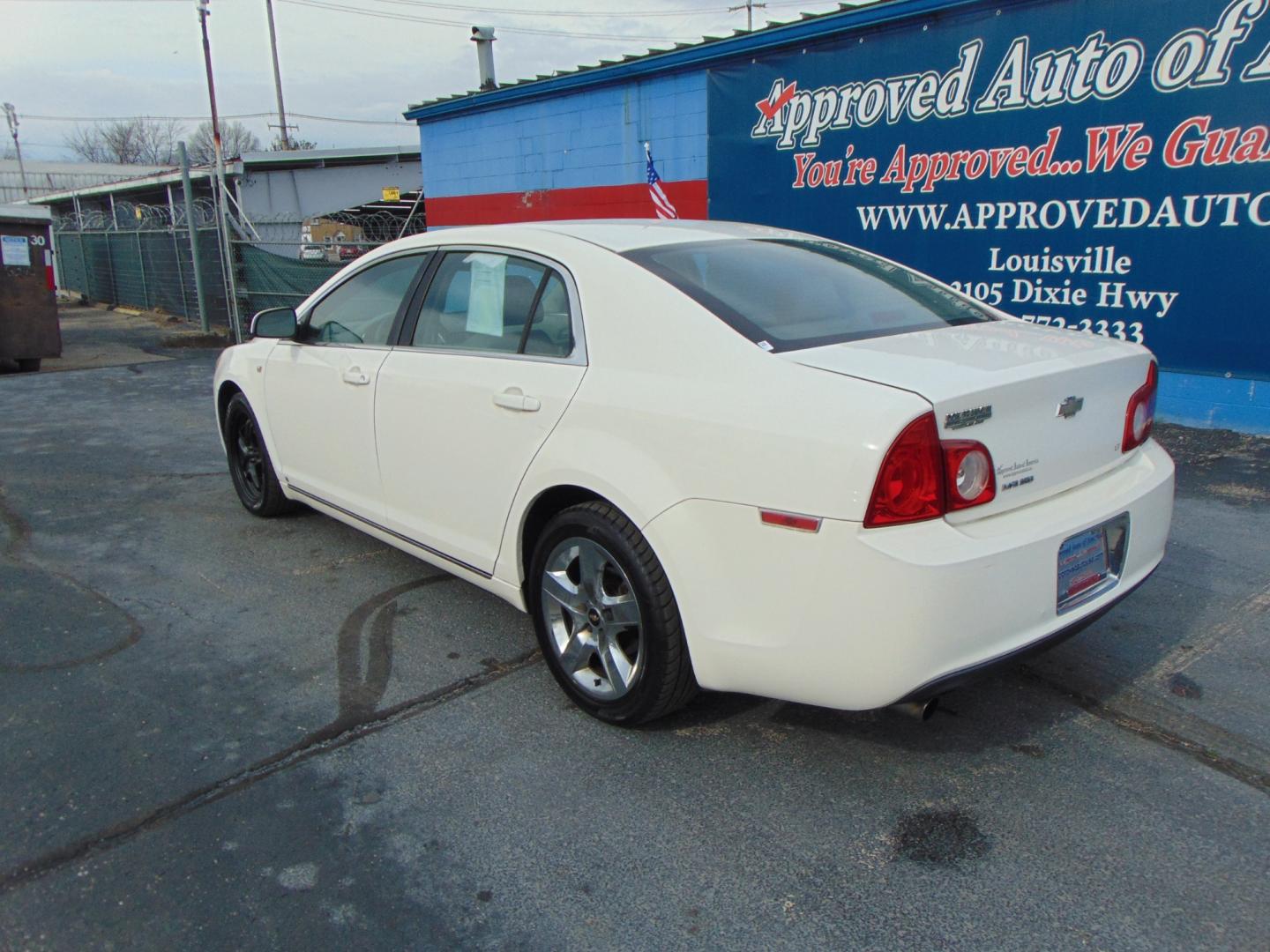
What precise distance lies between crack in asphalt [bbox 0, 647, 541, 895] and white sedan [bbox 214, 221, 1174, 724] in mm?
331

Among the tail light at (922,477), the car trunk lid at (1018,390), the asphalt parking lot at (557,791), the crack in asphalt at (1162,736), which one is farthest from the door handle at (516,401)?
the crack in asphalt at (1162,736)

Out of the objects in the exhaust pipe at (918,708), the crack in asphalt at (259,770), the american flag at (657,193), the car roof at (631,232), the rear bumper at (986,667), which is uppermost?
the american flag at (657,193)

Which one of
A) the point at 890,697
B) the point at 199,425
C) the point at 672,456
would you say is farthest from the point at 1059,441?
the point at 199,425

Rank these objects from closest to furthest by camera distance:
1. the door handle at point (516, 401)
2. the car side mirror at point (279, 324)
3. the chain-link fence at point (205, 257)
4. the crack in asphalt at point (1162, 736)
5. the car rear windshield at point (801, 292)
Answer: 1. the crack in asphalt at point (1162, 736)
2. the car rear windshield at point (801, 292)
3. the door handle at point (516, 401)
4. the car side mirror at point (279, 324)
5. the chain-link fence at point (205, 257)

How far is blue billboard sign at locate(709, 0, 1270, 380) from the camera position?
6.71 meters

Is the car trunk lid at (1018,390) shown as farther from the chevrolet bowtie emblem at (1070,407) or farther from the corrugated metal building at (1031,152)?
the corrugated metal building at (1031,152)

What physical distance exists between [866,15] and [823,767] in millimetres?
7443

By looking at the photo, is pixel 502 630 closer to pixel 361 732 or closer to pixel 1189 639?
pixel 361 732

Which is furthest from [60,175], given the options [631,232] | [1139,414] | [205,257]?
[1139,414]

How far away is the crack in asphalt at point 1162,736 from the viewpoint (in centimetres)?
279

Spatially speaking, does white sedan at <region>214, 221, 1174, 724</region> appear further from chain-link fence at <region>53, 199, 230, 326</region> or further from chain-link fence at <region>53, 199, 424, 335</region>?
chain-link fence at <region>53, 199, 230, 326</region>

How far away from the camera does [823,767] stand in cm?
291

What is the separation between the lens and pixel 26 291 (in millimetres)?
11922

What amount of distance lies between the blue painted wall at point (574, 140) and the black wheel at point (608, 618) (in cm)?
812
